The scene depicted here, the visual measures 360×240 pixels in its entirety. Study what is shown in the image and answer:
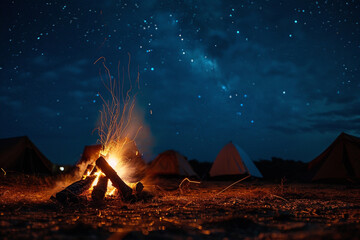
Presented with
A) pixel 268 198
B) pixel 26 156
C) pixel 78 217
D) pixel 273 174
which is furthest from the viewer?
pixel 273 174

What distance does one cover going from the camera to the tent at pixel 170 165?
45.5 feet

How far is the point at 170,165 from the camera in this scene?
46.1ft

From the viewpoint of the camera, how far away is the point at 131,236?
2668 mm

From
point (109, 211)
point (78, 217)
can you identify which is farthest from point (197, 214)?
point (78, 217)

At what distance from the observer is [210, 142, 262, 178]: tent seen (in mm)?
12664

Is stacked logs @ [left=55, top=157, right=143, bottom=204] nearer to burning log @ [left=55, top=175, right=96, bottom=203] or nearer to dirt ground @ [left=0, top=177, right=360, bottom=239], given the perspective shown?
burning log @ [left=55, top=175, right=96, bottom=203]

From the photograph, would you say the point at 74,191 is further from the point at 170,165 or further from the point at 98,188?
the point at 170,165

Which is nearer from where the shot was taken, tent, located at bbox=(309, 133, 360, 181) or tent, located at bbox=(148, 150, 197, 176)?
tent, located at bbox=(309, 133, 360, 181)

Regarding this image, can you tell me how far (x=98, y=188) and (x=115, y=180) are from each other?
1.57ft

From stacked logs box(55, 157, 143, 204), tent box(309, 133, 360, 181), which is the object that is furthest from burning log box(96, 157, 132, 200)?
tent box(309, 133, 360, 181)

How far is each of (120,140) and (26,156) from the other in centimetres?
814

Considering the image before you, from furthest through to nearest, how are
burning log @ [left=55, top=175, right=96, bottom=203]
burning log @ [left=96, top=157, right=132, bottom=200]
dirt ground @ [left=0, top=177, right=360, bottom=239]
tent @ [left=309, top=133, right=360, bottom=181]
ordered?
tent @ [left=309, top=133, right=360, bottom=181]
burning log @ [left=96, top=157, right=132, bottom=200]
burning log @ [left=55, top=175, right=96, bottom=203]
dirt ground @ [left=0, top=177, right=360, bottom=239]

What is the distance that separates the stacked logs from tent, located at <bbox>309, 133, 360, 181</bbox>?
8.17 meters

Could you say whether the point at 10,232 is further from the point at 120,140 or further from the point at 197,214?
the point at 120,140
